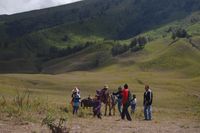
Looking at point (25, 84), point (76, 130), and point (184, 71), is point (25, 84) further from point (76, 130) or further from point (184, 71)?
point (184, 71)

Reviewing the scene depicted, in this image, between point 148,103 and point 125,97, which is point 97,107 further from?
point 148,103

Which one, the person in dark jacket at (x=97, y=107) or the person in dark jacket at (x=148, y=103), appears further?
the person in dark jacket at (x=148, y=103)

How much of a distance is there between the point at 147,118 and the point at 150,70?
153m

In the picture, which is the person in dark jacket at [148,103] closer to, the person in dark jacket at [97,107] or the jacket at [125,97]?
the jacket at [125,97]

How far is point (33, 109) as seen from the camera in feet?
96.3

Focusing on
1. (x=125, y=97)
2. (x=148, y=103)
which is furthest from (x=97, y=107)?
(x=148, y=103)

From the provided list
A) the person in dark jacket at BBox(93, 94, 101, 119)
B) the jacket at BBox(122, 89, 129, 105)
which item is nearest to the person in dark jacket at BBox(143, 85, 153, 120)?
the jacket at BBox(122, 89, 129, 105)

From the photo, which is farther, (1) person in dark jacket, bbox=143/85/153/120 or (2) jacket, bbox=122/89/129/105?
(1) person in dark jacket, bbox=143/85/153/120

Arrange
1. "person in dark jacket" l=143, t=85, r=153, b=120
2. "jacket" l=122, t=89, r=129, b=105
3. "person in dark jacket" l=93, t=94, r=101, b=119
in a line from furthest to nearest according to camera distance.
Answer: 1. "person in dark jacket" l=143, t=85, r=153, b=120
2. "person in dark jacket" l=93, t=94, r=101, b=119
3. "jacket" l=122, t=89, r=129, b=105

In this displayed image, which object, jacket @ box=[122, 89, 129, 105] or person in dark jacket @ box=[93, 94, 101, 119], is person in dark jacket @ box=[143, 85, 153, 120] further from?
person in dark jacket @ box=[93, 94, 101, 119]

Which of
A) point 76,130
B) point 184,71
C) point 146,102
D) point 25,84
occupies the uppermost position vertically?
point 184,71

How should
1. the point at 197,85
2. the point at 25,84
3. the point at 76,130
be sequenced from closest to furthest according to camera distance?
the point at 76,130 → the point at 25,84 → the point at 197,85

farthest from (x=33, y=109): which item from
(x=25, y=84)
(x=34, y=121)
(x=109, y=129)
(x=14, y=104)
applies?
(x=25, y=84)

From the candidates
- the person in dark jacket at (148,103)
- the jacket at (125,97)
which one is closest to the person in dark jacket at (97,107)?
the jacket at (125,97)
